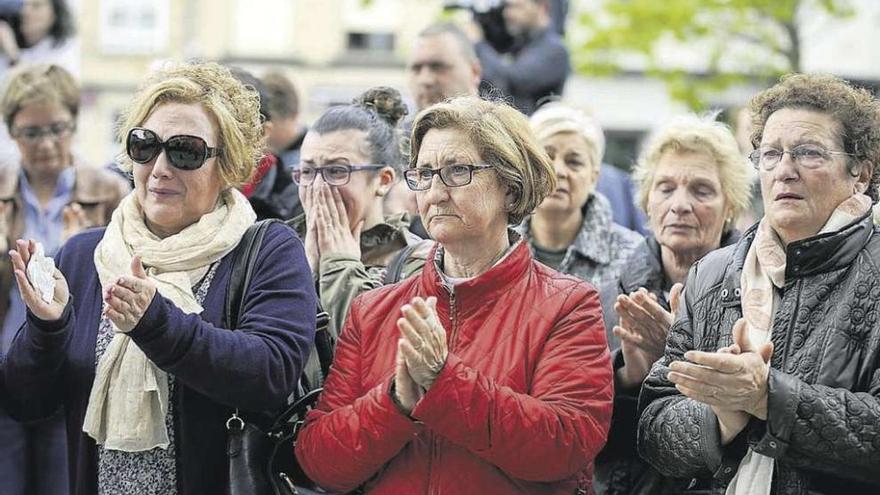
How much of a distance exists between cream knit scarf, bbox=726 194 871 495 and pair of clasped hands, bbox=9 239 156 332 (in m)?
1.77

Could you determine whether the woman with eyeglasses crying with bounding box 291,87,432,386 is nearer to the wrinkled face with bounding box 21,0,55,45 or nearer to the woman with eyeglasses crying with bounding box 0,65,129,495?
the woman with eyeglasses crying with bounding box 0,65,129,495

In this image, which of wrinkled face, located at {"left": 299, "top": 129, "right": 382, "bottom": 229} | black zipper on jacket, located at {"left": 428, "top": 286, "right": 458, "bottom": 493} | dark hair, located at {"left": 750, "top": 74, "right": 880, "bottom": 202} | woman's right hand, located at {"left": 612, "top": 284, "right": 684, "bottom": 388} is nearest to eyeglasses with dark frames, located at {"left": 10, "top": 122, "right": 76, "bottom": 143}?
wrinkled face, located at {"left": 299, "top": 129, "right": 382, "bottom": 229}

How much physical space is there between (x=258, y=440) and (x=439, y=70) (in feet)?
10.9

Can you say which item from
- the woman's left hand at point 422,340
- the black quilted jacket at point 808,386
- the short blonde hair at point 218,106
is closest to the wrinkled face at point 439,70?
the short blonde hair at point 218,106

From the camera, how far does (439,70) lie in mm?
7262

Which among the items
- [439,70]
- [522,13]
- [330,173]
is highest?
[522,13]

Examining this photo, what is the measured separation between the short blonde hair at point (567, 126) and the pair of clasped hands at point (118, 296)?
259 centimetres

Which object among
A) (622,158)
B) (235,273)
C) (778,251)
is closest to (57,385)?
(235,273)

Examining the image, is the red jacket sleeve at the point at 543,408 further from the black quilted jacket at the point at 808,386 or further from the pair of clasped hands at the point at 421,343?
the black quilted jacket at the point at 808,386

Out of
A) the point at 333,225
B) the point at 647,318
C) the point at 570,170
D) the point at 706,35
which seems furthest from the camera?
the point at 706,35

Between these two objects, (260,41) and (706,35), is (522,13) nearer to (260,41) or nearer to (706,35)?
(706,35)

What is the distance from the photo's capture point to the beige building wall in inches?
1266

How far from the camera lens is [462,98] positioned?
14.7 feet

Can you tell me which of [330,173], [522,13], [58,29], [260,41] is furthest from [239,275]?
[260,41]
